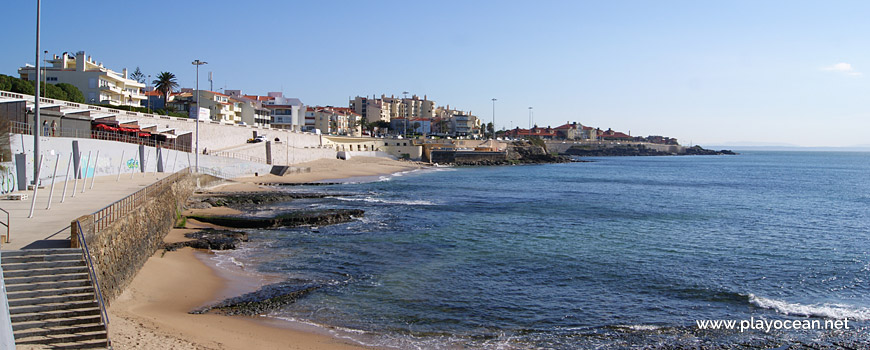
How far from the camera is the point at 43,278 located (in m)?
12.3

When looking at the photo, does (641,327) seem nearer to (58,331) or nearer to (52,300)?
(58,331)

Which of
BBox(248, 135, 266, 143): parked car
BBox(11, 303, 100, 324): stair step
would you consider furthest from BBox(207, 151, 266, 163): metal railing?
BBox(11, 303, 100, 324): stair step

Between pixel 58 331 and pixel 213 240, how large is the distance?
13.8m

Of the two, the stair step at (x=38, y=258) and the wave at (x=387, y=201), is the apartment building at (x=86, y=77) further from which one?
the stair step at (x=38, y=258)

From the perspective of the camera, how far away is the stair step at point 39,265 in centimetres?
1230

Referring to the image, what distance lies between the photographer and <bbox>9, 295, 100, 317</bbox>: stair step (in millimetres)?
11109

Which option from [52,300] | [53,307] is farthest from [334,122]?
[53,307]

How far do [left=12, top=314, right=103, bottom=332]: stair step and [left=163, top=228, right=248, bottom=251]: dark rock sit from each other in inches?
434

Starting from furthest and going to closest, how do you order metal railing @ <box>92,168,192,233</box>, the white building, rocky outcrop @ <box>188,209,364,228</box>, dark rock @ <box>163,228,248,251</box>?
1. the white building
2. rocky outcrop @ <box>188,209,364,228</box>
3. dark rock @ <box>163,228,248,251</box>
4. metal railing @ <box>92,168,192,233</box>

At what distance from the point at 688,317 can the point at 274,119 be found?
9973 centimetres

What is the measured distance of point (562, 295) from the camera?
17906 millimetres

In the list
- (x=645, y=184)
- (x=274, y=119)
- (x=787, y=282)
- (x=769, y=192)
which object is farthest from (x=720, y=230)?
(x=274, y=119)

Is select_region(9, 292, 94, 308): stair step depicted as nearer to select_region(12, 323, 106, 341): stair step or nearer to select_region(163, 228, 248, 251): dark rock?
select_region(12, 323, 106, 341): stair step

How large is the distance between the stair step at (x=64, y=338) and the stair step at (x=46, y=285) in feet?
5.13
